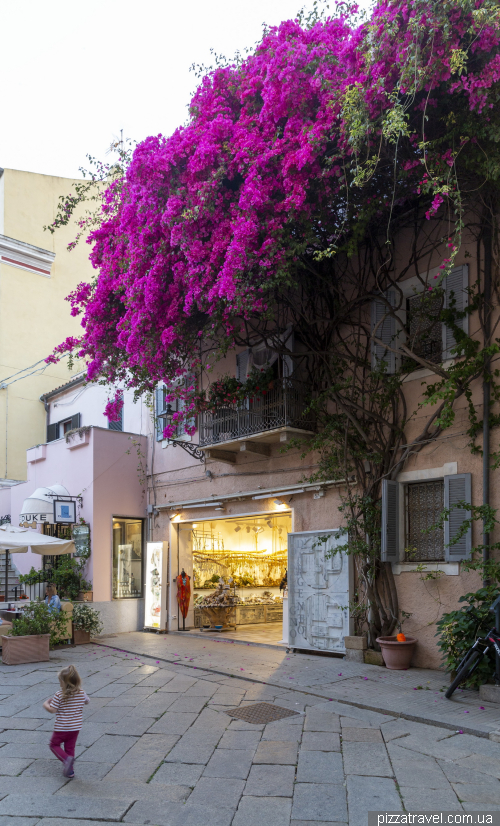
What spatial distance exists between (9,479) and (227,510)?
10421 mm

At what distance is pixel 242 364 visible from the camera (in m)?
13.9

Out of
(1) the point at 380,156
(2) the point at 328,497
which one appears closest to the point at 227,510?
(2) the point at 328,497

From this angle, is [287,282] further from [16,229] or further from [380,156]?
[16,229]

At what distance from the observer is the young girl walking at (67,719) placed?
18.7 ft

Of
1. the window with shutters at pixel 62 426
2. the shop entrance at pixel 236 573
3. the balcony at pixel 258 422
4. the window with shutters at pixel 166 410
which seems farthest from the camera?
the window with shutters at pixel 62 426

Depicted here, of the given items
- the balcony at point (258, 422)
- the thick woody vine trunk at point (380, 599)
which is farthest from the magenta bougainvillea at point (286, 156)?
the thick woody vine trunk at point (380, 599)

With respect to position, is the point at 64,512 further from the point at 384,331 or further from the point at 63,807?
the point at 63,807

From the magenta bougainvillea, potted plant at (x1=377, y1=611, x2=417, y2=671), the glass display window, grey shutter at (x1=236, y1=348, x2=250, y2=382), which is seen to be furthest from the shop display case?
potted plant at (x1=377, y1=611, x2=417, y2=671)

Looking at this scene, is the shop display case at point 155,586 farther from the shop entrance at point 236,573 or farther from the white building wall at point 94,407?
the white building wall at point 94,407

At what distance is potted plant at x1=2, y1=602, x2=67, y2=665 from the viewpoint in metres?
11.6

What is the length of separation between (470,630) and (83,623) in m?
8.70

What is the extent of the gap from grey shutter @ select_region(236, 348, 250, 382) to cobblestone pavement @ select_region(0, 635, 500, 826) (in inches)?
252

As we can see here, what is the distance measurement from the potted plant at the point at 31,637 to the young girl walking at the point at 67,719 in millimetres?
6412

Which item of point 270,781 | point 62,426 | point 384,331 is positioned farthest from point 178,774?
point 62,426
